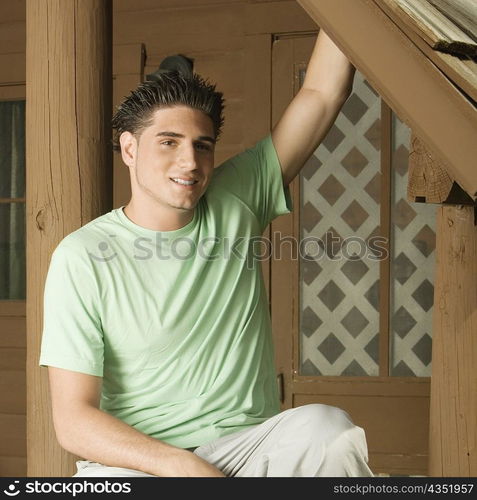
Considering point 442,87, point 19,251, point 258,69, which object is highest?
point 258,69

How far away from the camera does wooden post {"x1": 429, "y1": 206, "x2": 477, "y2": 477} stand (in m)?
2.27

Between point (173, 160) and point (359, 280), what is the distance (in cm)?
199

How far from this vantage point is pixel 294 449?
2.07 m

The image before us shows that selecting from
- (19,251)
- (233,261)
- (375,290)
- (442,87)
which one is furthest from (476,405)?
(19,251)

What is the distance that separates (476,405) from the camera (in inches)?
90.1

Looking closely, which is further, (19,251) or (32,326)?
(19,251)

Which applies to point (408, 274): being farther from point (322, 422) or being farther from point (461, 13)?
point (461, 13)

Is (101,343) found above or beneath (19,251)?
beneath

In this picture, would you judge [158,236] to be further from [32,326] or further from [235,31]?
[235,31]

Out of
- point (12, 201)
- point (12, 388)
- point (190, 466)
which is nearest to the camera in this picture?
point (190, 466)

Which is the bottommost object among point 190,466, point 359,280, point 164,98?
point 190,466

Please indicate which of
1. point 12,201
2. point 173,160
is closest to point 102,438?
point 173,160

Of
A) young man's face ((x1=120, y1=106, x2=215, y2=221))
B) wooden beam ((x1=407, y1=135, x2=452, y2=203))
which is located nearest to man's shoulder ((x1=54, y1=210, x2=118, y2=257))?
young man's face ((x1=120, y1=106, x2=215, y2=221))

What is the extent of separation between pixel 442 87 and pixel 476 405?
3.73 feet
